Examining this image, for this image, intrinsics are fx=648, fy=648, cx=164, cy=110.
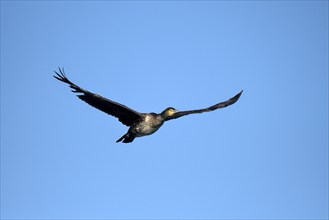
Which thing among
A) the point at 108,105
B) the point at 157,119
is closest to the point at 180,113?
the point at 157,119

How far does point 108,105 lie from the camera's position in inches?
814

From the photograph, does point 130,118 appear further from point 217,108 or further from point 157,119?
point 217,108

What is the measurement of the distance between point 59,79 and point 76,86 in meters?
0.54

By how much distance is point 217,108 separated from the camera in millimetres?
20844

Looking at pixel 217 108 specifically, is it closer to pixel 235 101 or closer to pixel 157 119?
pixel 235 101

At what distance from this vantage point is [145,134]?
2053cm

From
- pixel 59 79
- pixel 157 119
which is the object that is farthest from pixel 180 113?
pixel 59 79

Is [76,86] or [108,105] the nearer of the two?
[76,86]

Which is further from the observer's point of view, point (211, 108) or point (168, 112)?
point (211, 108)

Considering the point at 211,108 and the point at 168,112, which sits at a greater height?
the point at 211,108

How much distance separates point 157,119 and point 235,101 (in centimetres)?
274

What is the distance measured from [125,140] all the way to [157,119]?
1.27m

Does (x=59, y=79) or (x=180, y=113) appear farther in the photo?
(x=180, y=113)

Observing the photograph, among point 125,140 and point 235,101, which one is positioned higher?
point 235,101
